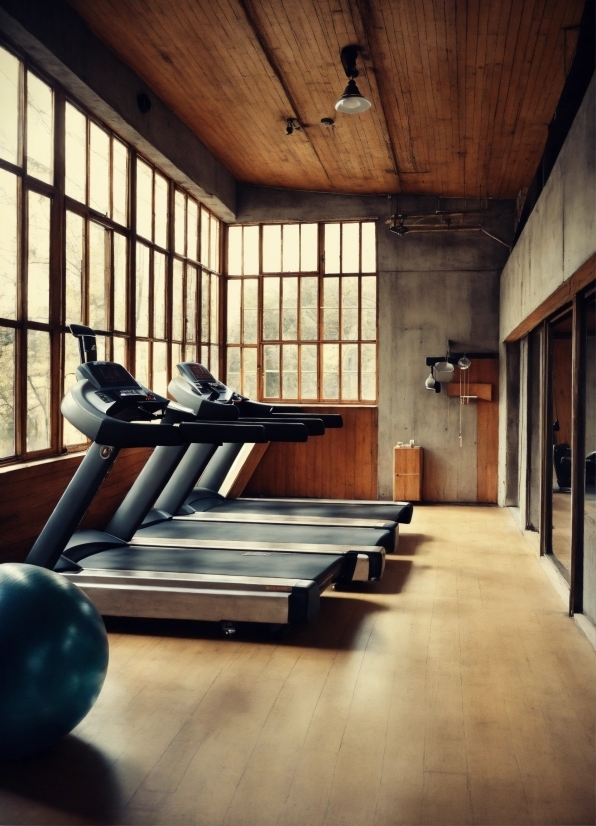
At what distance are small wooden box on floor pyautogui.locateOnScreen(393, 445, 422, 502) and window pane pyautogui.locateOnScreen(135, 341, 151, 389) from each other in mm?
3558

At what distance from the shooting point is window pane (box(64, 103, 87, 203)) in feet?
19.4

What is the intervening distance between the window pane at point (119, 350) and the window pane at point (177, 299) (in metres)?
1.29

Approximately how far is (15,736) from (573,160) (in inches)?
148

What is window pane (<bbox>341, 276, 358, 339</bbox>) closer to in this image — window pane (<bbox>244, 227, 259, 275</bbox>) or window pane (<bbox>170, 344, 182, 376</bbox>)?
window pane (<bbox>244, 227, 259, 275</bbox>)

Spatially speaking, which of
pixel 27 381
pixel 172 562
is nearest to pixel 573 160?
pixel 172 562

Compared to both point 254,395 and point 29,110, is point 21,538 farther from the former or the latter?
point 254,395

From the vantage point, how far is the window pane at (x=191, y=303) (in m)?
8.78

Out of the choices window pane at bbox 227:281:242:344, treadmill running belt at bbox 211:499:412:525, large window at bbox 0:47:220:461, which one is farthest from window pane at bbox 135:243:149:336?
window pane at bbox 227:281:242:344

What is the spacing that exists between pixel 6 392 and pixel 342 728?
3.24 m

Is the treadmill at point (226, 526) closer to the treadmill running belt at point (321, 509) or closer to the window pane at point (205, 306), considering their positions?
the treadmill running belt at point (321, 509)

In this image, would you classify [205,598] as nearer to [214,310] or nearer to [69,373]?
[69,373]

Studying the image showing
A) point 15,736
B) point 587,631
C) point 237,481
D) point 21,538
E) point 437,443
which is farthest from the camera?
point 437,443

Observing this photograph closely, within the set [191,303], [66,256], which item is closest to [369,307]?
[191,303]

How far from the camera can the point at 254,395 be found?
402 inches
